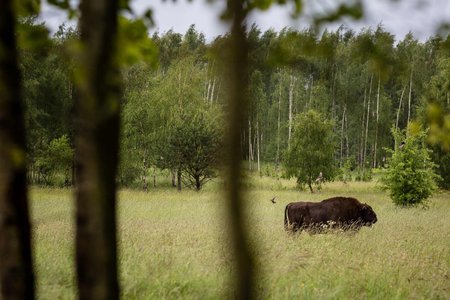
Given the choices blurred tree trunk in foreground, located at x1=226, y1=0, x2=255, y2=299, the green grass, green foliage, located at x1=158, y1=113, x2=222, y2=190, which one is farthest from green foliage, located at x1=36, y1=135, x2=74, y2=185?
blurred tree trunk in foreground, located at x1=226, y1=0, x2=255, y2=299

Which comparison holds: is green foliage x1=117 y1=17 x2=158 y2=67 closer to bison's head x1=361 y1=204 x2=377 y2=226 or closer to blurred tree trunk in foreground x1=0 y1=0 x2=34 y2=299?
blurred tree trunk in foreground x1=0 y1=0 x2=34 y2=299

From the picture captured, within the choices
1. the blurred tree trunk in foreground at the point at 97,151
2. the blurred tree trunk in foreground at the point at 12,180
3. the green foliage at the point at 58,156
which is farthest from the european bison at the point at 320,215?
the green foliage at the point at 58,156

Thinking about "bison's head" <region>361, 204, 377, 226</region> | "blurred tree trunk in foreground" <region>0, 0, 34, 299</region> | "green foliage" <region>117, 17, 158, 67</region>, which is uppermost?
"green foliage" <region>117, 17, 158, 67</region>

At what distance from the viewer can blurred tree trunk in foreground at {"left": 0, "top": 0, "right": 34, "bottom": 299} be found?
1.96 m

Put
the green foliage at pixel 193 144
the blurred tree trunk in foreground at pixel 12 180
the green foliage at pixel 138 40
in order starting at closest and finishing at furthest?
the green foliage at pixel 138 40, the blurred tree trunk in foreground at pixel 12 180, the green foliage at pixel 193 144

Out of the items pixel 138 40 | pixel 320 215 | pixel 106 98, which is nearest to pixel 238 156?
pixel 106 98

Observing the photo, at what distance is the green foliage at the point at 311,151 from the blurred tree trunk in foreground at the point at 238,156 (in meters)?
28.7

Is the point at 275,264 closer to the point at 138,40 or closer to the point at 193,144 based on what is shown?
the point at 138,40

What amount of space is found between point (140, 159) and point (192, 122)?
4.56 metres

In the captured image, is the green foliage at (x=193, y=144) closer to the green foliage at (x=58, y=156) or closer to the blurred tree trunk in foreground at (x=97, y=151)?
the green foliage at (x=58, y=156)

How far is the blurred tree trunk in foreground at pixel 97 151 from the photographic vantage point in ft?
4.41

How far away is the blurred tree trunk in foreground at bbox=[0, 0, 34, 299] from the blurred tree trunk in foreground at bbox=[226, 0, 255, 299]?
1100mm

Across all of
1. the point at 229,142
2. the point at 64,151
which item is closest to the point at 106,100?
the point at 229,142

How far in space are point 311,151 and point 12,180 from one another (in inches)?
1115
